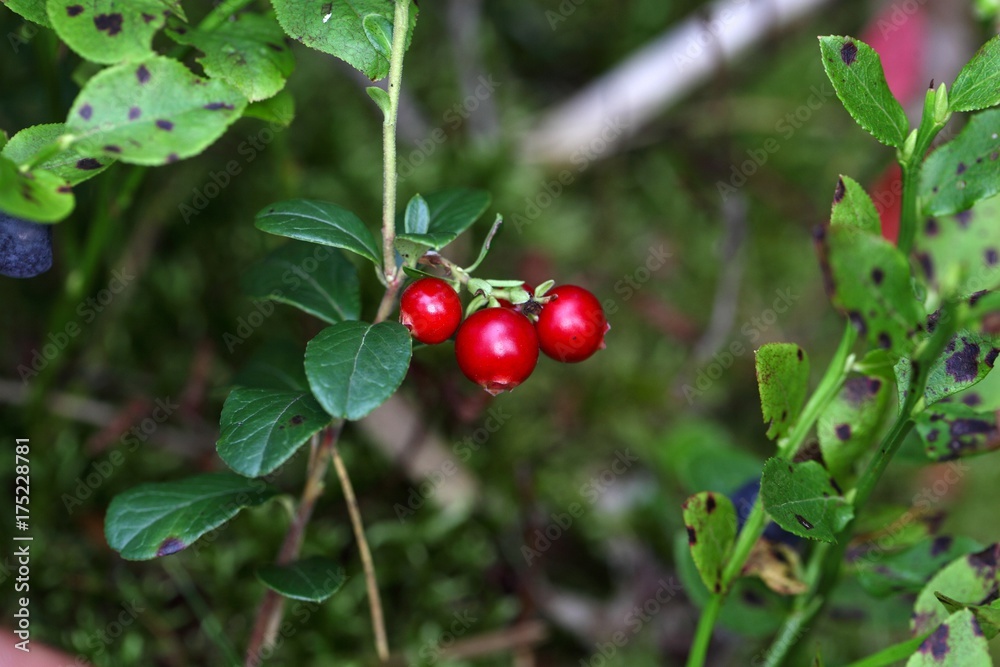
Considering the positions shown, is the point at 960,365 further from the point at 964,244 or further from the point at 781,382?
the point at 964,244

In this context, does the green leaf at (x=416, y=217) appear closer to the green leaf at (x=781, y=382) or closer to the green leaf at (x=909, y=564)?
the green leaf at (x=781, y=382)

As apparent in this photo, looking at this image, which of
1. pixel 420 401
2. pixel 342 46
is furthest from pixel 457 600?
pixel 342 46

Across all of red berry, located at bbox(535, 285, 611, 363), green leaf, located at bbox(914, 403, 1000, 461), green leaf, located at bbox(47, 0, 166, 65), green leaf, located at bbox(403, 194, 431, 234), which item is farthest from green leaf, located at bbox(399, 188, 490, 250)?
green leaf, located at bbox(914, 403, 1000, 461)

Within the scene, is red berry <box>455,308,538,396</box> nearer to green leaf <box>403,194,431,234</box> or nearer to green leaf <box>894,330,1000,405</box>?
green leaf <box>403,194,431,234</box>

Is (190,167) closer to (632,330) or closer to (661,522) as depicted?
(632,330)

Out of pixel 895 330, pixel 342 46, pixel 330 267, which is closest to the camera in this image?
pixel 895 330
